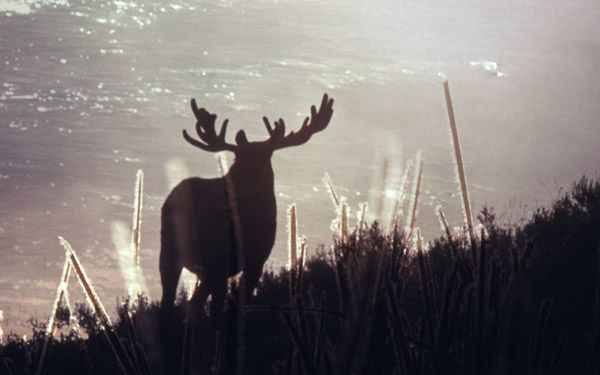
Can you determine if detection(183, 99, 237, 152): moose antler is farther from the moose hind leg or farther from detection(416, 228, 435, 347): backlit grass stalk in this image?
detection(416, 228, 435, 347): backlit grass stalk

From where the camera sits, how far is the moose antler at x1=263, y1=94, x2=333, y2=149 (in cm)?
435

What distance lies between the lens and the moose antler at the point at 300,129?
4.35 metres

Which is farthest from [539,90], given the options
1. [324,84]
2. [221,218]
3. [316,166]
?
[221,218]

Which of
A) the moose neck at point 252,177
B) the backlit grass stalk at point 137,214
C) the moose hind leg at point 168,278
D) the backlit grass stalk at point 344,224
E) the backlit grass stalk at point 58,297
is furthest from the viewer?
the moose hind leg at point 168,278

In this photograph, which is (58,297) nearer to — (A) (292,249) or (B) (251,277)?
(A) (292,249)

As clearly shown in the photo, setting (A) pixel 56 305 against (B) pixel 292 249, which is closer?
(A) pixel 56 305

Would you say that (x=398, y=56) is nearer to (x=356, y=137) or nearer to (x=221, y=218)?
(x=356, y=137)

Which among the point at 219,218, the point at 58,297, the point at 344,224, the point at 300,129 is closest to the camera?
the point at 58,297

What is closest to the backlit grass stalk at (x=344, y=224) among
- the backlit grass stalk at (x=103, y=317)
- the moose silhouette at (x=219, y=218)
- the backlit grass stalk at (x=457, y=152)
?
the backlit grass stalk at (x=457, y=152)

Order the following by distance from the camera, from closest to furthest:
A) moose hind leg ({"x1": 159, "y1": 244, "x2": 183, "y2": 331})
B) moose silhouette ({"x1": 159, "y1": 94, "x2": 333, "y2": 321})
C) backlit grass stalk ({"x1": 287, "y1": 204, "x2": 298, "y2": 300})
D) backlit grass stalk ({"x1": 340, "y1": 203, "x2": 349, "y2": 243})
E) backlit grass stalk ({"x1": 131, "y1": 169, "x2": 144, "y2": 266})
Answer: backlit grass stalk ({"x1": 131, "y1": 169, "x2": 144, "y2": 266}) → backlit grass stalk ({"x1": 287, "y1": 204, "x2": 298, "y2": 300}) → backlit grass stalk ({"x1": 340, "y1": 203, "x2": 349, "y2": 243}) → moose silhouette ({"x1": 159, "y1": 94, "x2": 333, "y2": 321}) → moose hind leg ({"x1": 159, "y1": 244, "x2": 183, "y2": 331})

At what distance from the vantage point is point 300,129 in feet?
15.0

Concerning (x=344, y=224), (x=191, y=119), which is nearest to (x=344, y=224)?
(x=344, y=224)

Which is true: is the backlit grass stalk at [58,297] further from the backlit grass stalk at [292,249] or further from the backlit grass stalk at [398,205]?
the backlit grass stalk at [398,205]

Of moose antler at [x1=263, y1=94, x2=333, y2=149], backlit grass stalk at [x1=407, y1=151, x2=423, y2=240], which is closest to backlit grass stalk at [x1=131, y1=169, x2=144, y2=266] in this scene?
backlit grass stalk at [x1=407, y1=151, x2=423, y2=240]
